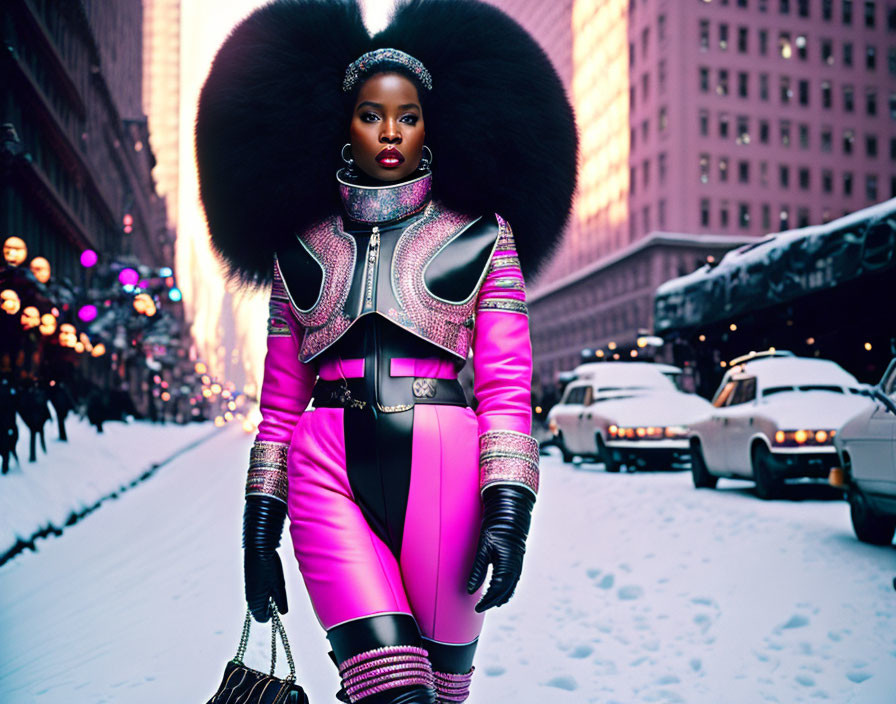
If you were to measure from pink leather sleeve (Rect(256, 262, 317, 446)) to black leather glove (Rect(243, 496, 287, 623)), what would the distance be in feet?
0.70

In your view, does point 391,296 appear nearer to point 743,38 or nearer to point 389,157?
point 389,157

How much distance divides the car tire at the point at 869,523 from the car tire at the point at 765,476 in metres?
2.65

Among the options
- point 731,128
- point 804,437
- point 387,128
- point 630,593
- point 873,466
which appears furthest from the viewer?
point 731,128

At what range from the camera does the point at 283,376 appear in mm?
2945

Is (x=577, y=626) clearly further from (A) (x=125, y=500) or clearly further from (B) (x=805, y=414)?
(A) (x=125, y=500)

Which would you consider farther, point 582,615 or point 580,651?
point 582,615

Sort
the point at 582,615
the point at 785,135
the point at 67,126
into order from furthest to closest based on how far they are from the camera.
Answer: the point at 785,135, the point at 67,126, the point at 582,615

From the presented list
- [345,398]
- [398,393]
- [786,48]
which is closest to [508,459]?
[398,393]

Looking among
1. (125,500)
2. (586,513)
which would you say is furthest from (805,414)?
(125,500)

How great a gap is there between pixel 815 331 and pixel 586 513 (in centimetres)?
910

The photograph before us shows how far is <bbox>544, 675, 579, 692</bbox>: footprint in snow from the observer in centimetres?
469

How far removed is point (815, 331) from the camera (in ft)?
61.0

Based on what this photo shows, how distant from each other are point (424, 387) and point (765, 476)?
976cm

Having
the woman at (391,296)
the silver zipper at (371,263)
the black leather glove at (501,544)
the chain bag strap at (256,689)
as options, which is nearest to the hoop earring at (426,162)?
the woman at (391,296)
